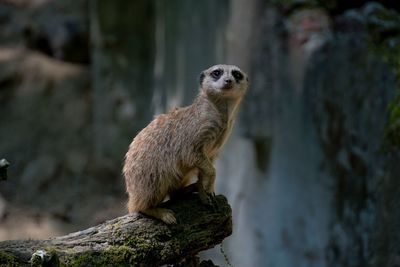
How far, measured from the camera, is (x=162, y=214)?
282 centimetres

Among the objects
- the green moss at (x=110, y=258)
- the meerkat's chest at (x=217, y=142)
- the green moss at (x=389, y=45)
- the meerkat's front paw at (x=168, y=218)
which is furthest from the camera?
the green moss at (x=389, y=45)

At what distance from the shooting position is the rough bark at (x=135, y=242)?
2.38 meters

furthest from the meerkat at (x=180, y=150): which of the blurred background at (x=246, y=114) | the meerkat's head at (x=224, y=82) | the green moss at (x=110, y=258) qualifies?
the blurred background at (x=246, y=114)

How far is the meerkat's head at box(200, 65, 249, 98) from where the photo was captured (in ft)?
10.3

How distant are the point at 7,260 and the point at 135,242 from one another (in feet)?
1.72

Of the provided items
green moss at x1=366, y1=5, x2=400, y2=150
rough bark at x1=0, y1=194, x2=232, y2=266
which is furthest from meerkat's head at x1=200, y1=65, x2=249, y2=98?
green moss at x1=366, y1=5, x2=400, y2=150

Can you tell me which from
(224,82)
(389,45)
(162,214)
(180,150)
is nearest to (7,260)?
(162,214)

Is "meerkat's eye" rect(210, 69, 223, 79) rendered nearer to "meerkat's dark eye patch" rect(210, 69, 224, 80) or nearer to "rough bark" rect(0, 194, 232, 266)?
"meerkat's dark eye patch" rect(210, 69, 224, 80)

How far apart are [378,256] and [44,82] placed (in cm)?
474

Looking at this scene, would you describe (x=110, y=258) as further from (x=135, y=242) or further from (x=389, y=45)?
(x=389, y=45)

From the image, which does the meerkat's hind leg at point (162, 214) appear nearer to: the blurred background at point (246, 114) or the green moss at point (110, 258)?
the green moss at point (110, 258)

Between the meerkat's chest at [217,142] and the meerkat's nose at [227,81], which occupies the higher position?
the meerkat's nose at [227,81]

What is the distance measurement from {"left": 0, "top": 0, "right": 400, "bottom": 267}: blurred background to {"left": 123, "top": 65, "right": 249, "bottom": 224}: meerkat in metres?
1.26

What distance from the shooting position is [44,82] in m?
7.67
